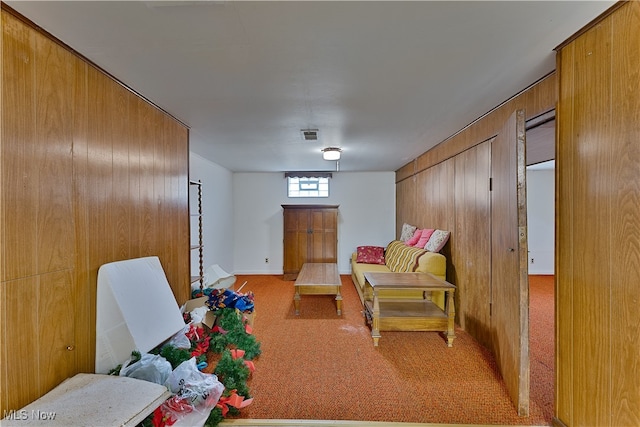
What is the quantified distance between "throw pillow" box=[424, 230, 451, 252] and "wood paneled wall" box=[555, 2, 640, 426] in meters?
1.82

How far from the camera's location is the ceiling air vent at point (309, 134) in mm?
2964

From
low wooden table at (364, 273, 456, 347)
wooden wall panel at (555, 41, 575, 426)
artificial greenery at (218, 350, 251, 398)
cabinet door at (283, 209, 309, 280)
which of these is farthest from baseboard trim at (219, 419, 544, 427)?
cabinet door at (283, 209, 309, 280)

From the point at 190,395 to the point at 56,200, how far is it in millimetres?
1227

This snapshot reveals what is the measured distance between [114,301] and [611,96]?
2.80 meters

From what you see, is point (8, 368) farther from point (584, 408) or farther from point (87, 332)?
point (584, 408)

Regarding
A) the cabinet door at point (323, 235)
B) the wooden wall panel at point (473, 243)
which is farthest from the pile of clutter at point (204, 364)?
the cabinet door at point (323, 235)

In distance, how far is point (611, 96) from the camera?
1.26 meters

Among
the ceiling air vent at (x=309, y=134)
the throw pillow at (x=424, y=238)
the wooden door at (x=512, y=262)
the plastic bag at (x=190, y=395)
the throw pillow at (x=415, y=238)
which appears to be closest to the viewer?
the plastic bag at (x=190, y=395)

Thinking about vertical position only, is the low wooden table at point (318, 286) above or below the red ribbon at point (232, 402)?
above

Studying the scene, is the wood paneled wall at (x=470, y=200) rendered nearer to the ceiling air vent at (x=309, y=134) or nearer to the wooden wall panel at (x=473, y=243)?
the wooden wall panel at (x=473, y=243)

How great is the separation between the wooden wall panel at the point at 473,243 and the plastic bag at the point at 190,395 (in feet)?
7.62

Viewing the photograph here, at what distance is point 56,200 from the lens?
1.42 metres

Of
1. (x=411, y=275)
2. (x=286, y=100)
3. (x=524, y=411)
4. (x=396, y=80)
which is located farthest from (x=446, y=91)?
(x=524, y=411)

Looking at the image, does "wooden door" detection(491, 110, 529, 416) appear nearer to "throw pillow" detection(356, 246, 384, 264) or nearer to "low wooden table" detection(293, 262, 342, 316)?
"low wooden table" detection(293, 262, 342, 316)
